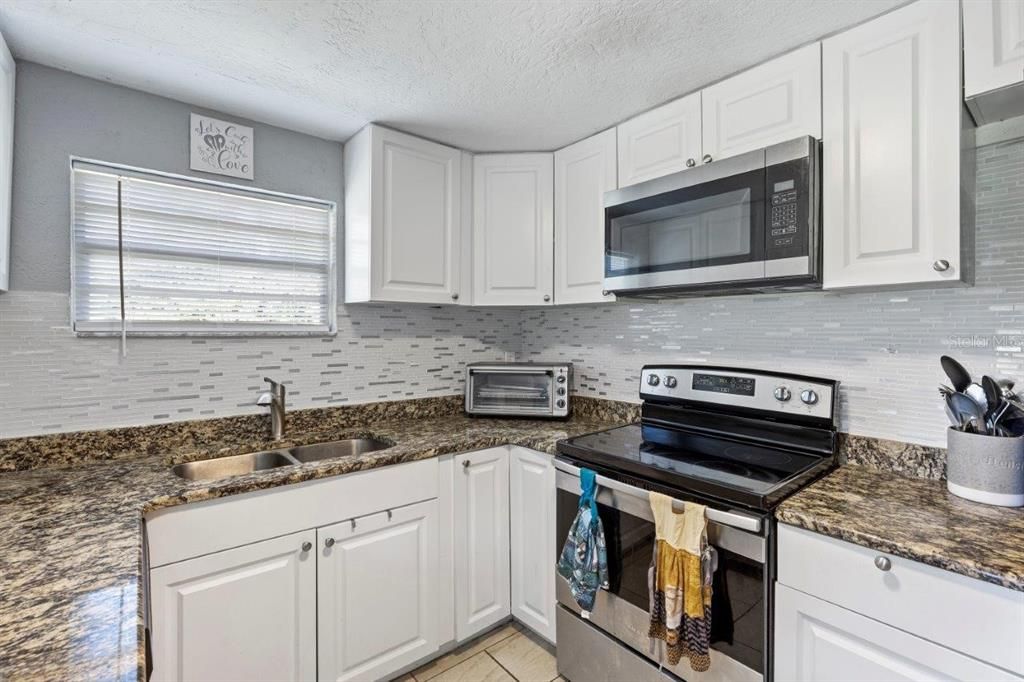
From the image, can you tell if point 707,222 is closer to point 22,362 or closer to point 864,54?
point 864,54

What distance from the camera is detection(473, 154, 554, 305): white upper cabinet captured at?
229 centimetres

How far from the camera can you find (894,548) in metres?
1.02

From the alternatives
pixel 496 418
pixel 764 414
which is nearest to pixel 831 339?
pixel 764 414

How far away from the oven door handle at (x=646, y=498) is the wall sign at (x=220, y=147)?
1.75m

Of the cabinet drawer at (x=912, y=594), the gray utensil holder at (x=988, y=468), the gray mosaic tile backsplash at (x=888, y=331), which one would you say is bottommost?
the cabinet drawer at (x=912, y=594)

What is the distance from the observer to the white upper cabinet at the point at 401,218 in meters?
2.04

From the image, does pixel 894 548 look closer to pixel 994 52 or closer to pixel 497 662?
pixel 994 52

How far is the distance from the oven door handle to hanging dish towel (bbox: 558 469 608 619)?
0.05 m

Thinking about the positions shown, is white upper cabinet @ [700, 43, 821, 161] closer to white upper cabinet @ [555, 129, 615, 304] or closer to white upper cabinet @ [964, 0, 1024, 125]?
white upper cabinet @ [964, 0, 1024, 125]

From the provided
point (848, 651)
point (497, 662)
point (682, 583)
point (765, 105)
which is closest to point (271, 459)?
point (497, 662)

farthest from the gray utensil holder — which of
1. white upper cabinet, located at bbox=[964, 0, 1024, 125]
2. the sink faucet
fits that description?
the sink faucet

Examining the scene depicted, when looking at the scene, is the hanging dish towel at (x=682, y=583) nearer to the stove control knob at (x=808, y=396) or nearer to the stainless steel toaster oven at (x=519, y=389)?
the stove control knob at (x=808, y=396)

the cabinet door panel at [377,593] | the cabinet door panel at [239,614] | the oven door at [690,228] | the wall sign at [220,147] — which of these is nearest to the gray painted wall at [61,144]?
the wall sign at [220,147]

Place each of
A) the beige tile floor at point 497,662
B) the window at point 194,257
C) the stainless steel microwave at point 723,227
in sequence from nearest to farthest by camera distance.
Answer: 1. the stainless steel microwave at point 723,227
2. the window at point 194,257
3. the beige tile floor at point 497,662
